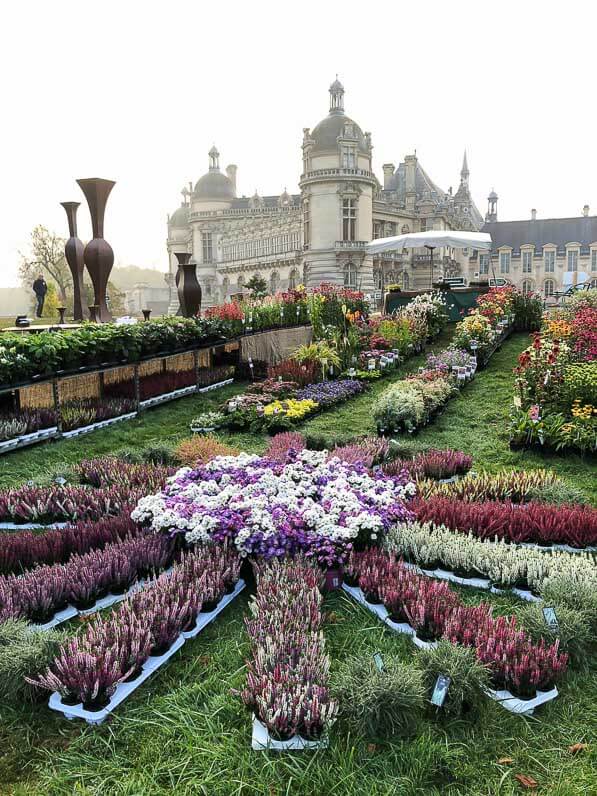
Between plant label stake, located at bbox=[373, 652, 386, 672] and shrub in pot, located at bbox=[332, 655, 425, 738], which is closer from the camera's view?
shrub in pot, located at bbox=[332, 655, 425, 738]

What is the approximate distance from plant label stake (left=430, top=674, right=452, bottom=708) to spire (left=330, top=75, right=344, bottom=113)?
47553 millimetres

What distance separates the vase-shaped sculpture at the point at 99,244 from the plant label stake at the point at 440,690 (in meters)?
13.5

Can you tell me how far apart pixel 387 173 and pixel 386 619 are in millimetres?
57271

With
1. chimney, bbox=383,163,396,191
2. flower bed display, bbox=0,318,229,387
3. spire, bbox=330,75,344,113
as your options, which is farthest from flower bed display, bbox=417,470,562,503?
chimney, bbox=383,163,396,191

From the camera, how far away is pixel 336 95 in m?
45.7

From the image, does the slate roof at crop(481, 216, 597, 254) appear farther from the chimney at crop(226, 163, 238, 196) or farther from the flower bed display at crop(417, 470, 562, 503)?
the flower bed display at crop(417, 470, 562, 503)

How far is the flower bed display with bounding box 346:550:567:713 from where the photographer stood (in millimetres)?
3295

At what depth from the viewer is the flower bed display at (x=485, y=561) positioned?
14.4ft

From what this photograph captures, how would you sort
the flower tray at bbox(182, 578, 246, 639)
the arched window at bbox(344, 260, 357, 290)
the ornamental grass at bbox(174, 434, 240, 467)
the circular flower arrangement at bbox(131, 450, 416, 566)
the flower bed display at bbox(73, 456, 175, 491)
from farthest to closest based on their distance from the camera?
the arched window at bbox(344, 260, 357, 290) < the ornamental grass at bbox(174, 434, 240, 467) < the flower bed display at bbox(73, 456, 175, 491) < the circular flower arrangement at bbox(131, 450, 416, 566) < the flower tray at bbox(182, 578, 246, 639)

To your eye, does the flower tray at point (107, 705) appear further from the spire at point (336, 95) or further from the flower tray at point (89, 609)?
the spire at point (336, 95)

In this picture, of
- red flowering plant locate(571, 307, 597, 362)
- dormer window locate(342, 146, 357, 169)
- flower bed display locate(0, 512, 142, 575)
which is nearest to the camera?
flower bed display locate(0, 512, 142, 575)

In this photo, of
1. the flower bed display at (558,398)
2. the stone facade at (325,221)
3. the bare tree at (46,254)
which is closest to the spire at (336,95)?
the stone facade at (325,221)

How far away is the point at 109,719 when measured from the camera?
3205 mm

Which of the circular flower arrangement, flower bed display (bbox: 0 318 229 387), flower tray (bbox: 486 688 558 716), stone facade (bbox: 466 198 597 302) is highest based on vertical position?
stone facade (bbox: 466 198 597 302)
